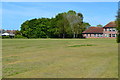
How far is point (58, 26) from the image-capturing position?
277 feet

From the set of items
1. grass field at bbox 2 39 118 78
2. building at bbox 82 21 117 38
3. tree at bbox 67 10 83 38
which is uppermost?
tree at bbox 67 10 83 38

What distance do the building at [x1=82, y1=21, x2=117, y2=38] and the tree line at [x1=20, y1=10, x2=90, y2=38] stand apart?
3933mm

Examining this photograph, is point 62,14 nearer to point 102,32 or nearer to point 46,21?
point 46,21

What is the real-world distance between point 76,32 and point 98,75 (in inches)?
3099

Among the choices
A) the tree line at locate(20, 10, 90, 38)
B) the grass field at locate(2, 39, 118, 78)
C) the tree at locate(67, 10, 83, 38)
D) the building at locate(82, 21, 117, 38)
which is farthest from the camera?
the building at locate(82, 21, 117, 38)

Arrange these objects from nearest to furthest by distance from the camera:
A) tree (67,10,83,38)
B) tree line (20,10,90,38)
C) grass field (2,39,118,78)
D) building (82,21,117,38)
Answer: grass field (2,39,118,78) → tree (67,10,83,38) → tree line (20,10,90,38) → building (82,21,117,38)

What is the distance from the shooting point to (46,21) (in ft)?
306

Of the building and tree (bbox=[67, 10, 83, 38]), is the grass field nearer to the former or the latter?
tree (bbox=[67, 10, 83, 38])

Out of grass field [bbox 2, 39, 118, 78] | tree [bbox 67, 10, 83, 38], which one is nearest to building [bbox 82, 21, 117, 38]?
tree [bbox 67, 10, 83, 38]

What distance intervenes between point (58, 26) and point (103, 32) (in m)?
22.5

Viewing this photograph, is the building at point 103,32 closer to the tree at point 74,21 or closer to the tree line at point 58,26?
the tree line at point 58,26

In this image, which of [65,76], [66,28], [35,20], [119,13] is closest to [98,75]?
[65,76]

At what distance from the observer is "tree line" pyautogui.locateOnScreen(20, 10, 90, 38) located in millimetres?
82438

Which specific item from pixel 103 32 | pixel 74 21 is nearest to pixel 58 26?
pixel 74 21
